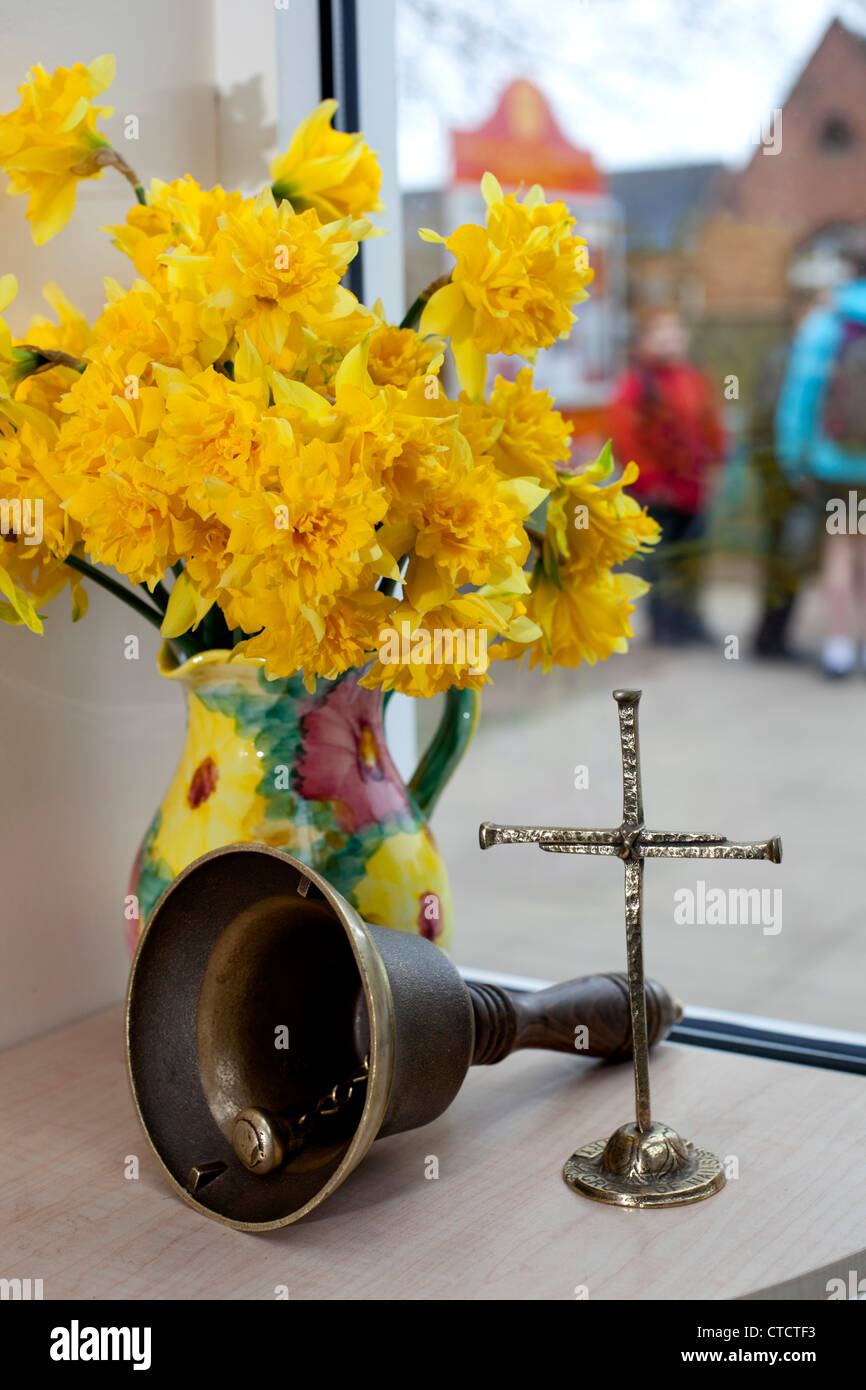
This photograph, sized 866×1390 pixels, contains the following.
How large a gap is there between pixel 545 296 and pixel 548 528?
5.4 inches

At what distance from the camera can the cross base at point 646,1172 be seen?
2.41 feet

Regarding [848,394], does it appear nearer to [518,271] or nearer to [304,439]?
[518,271]

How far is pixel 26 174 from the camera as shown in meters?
0.83

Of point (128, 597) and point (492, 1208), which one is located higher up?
point (128, 597)

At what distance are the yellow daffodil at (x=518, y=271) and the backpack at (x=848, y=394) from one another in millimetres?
632

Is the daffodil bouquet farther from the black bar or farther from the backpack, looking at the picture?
the backpack

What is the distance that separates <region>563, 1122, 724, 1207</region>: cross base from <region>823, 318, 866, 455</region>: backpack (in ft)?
2.46

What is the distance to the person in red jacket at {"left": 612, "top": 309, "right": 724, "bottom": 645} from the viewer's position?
1.69 metres

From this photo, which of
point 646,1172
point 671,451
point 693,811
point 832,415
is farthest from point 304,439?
point 693,811

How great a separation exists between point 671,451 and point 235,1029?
1361 millimetres

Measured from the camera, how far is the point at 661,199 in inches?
75.1

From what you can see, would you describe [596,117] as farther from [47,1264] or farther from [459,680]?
[47,1264]

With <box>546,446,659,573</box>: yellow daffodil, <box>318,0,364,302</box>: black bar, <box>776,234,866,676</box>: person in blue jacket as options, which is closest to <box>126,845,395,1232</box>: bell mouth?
<box>546,446,659,573</box>: yellow daffodil
